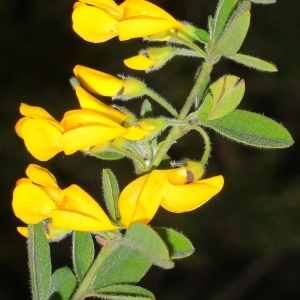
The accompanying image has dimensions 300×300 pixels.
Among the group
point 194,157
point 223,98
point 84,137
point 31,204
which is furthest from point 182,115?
point 194,157

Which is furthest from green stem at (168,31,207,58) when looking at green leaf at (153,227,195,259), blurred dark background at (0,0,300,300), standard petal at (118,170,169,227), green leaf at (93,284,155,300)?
blurred dark background at (0,0,300,300)

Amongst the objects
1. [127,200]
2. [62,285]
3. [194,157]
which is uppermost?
[127,200]

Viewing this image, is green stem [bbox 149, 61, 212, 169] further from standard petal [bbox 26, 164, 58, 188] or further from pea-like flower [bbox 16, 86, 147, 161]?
standard petal [bbox 26, 164, 58, 188]

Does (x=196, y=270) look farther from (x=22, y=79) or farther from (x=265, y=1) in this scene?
(x=265, y=1)

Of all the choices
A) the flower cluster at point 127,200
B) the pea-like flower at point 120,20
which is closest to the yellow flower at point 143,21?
the pea-like flower at point 120,20

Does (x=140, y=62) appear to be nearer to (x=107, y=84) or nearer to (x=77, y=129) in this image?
(x=107, y=84)
